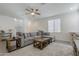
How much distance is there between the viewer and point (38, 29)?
190 centimetres

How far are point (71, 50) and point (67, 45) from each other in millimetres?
131

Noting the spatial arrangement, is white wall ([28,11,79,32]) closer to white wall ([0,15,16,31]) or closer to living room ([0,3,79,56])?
living room ([0,3,79,56])

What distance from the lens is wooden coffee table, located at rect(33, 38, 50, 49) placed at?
1.85 meters

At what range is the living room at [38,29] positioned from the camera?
1808mm

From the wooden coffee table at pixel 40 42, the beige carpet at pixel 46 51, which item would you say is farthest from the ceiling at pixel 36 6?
the beige carpet at pixel 46 51

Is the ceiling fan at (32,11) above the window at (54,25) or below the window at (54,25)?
above

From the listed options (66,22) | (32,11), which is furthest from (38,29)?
(66,22)

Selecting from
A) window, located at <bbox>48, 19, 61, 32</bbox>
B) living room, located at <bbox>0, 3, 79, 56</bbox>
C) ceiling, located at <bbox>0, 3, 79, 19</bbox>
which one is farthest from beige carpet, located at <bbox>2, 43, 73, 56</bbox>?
ceiling, located at <bbox>0, 3, 79, 19</bbox>

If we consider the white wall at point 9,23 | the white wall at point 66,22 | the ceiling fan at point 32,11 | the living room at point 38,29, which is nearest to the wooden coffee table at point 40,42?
the living room at point 38,29

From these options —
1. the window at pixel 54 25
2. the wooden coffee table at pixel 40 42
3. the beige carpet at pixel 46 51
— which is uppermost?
the window at pixel 54 25

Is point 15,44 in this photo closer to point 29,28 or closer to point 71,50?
point 29,28

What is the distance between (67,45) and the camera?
183 cm

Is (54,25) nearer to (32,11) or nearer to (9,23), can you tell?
(32,11)

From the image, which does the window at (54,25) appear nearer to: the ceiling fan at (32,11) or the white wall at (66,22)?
the white wall at (66,22)
